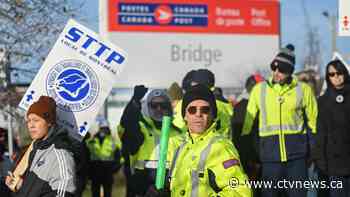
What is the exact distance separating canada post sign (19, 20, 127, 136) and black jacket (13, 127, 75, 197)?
824 mm

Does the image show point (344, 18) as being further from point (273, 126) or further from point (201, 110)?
point (201, 110)

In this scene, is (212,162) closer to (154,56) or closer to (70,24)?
(70,24)

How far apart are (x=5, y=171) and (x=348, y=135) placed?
3630 millimetres

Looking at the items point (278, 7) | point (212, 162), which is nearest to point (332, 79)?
point (212, 162)

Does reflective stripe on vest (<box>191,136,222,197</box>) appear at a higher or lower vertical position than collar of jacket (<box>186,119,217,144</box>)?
lower

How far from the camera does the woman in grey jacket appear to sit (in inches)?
215

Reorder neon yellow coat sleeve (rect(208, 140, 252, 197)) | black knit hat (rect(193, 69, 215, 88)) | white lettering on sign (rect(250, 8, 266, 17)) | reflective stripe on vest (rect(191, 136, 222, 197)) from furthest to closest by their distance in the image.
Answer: white lettering on sign (rect(250, 8, 266, 17))
black knit hat (rect(193, 69, 215, 88))
reflective stripe on vest (rect(191, 136, 222, 197))
neon yellow coat sleeve (rect(208, 140, 252, 197))

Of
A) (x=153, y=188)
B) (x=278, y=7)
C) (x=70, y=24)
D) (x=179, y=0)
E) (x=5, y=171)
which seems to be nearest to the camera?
(x=153, y=188)

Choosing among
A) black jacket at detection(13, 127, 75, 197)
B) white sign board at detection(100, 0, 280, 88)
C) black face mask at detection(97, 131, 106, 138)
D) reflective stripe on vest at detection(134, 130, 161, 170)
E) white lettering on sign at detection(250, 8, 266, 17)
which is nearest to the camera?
black jacket at detection(13, 127, 75, 197)

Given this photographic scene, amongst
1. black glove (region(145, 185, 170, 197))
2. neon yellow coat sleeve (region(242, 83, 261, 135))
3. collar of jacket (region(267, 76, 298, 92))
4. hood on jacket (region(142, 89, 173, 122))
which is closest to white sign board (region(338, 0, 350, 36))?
collar of jacket (region(267, 76, 298, 92))

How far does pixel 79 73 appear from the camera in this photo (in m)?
6.57

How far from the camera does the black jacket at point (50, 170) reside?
17.9ft

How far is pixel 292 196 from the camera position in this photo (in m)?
8.27

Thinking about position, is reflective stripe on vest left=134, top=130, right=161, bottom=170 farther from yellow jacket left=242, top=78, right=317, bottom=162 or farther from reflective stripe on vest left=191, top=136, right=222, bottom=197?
reflective stripe on vest left=191, top=136, right=222, bottom=197
